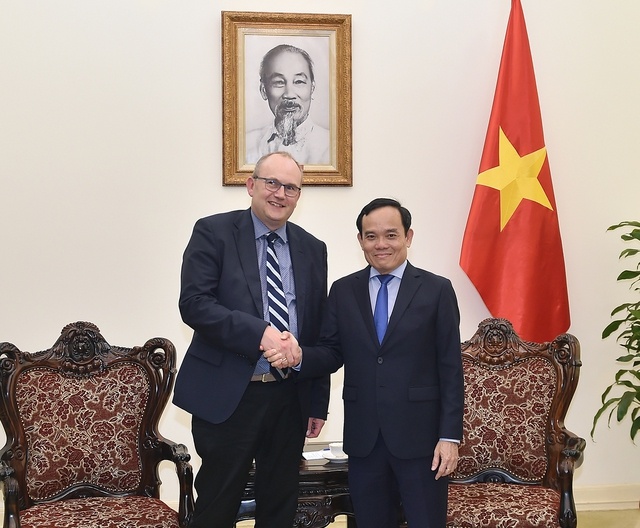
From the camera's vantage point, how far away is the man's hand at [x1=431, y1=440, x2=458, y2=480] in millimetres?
2791

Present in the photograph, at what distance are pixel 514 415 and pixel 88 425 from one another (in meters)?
1.95

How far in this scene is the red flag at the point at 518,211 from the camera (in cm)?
478

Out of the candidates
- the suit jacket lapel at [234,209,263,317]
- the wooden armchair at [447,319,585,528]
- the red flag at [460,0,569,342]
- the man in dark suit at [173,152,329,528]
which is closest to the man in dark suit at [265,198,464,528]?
the man in dark suit at [173,152,329,528]

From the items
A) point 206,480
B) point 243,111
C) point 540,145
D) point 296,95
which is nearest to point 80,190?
point 243,111

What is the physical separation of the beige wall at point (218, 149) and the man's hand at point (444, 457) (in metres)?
2.03

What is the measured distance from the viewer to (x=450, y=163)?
16.0ft

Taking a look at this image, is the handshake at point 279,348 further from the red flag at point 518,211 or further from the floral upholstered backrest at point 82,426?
the red flag at point 518,211

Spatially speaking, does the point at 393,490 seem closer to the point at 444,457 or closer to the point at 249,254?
the point at 444,457

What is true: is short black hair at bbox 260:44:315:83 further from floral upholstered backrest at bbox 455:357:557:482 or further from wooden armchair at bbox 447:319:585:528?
floral upholstered backrest at bbox 455:357:557:482

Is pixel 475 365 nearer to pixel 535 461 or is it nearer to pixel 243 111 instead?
pixel 535 461

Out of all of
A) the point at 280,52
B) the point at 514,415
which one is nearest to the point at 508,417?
the point at 514,415

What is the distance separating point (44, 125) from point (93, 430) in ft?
6.01

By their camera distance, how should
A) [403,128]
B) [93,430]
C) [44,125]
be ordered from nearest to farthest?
[93,430] < [44,125] < [403,128]

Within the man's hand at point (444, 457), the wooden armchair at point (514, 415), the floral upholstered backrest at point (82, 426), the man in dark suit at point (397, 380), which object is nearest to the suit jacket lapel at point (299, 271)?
the man in dark suit at point (397, 380)
